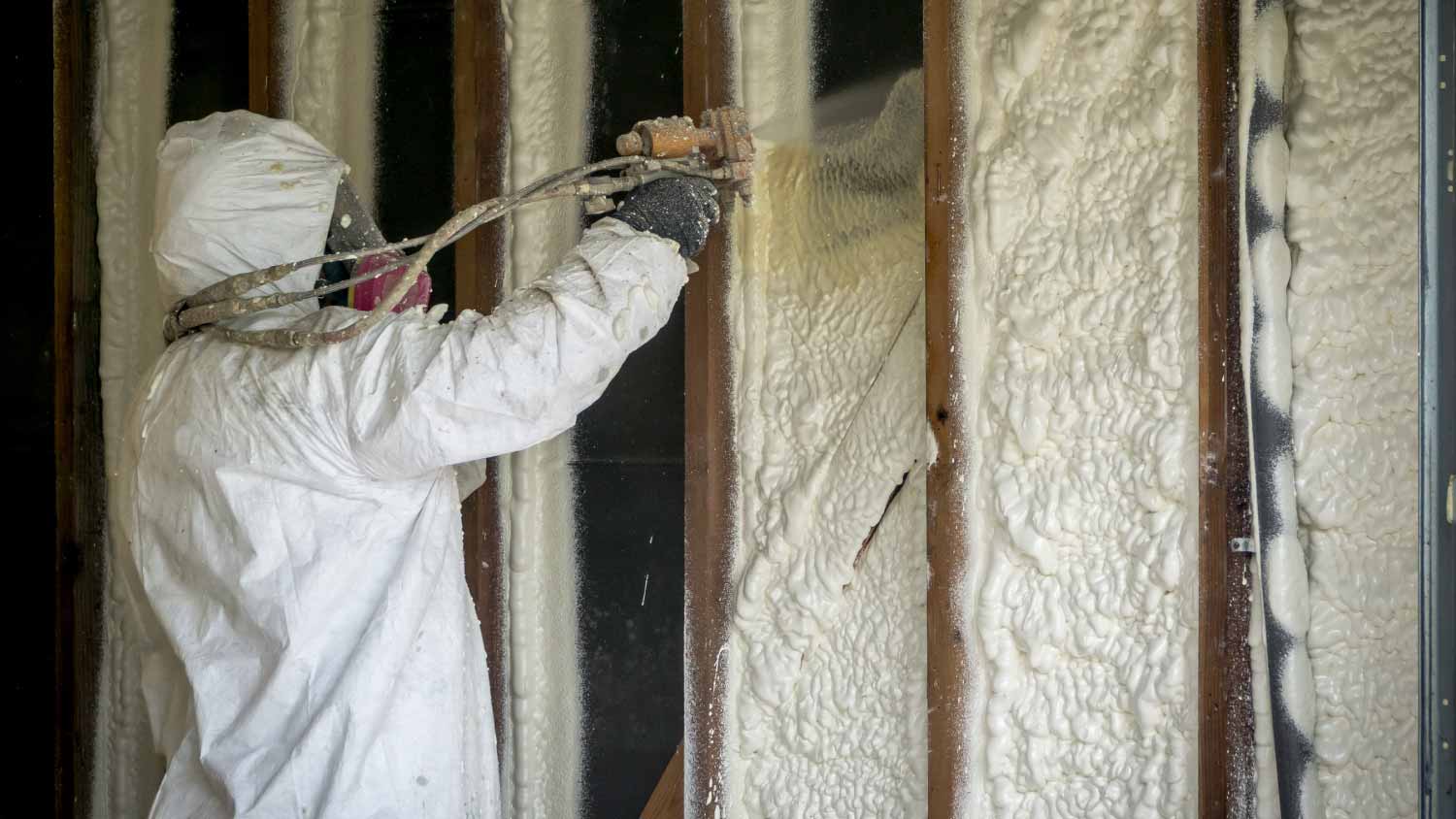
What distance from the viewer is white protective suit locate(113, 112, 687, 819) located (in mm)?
1543

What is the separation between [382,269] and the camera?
1.66 m

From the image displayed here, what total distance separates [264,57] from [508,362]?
1.29 meters

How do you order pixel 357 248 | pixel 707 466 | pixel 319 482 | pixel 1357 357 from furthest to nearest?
pixel 707 466
pixel 357 248
pixel 319 482
pixel 1357 357

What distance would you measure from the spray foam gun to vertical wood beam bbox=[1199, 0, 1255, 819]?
0.61 meters

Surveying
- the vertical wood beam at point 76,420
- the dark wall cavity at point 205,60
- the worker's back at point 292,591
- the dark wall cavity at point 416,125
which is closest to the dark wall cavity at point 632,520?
the dark wall cavity at point 416,125

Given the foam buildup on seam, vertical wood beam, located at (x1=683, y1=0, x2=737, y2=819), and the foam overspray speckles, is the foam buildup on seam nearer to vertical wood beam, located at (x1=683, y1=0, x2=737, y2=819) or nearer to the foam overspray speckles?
vertical wood beam, located at (x1=683, y1=0, x2=737, y2=819)

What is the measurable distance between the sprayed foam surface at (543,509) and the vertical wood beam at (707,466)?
0.88 ft

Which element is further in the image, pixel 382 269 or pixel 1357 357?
pixel 382 269

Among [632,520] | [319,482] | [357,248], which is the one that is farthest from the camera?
[632,520]

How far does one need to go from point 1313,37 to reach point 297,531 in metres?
1.37

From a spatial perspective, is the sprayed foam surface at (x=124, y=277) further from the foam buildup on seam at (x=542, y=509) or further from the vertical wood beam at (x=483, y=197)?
the foam buildup on seam at (x=542, y=509)

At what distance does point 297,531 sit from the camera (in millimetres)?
1642

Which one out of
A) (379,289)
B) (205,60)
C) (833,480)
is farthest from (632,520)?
(205,60)

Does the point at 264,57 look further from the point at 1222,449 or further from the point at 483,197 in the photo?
the point at 1222,449
